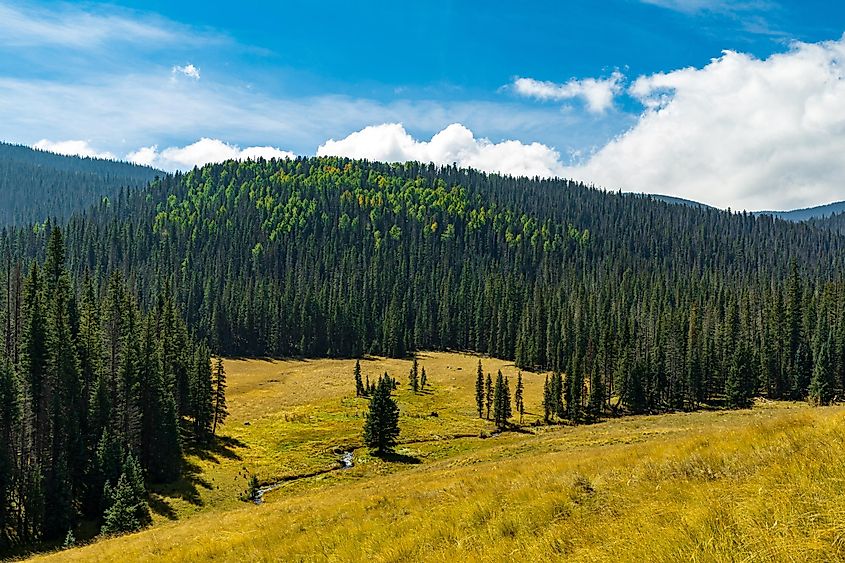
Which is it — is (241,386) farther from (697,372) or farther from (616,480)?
(616,480)


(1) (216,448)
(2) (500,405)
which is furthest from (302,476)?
(2) (500,405)

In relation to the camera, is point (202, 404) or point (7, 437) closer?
point (7, 437)

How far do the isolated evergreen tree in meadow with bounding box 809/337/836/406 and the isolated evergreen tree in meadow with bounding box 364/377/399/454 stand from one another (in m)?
71.2

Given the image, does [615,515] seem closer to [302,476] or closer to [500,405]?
[302,476]

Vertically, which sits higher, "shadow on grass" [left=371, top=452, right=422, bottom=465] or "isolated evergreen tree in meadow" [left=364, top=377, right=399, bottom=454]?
"isolated evergreen tree in meadow" [left=364, top=377, right=399, bottom=454]

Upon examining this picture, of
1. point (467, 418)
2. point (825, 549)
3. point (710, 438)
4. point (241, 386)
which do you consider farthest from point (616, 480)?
point (241, 386)

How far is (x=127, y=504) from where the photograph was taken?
4250 centimetres

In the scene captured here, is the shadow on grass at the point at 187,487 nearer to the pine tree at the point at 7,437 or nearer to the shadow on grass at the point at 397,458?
the pine tree at the point at 7,437

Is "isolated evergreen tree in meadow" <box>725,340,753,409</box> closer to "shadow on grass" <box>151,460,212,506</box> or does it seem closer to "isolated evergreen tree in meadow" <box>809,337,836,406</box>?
"isolated evergreen tree in meadow" <box>809,337,836,406</box>

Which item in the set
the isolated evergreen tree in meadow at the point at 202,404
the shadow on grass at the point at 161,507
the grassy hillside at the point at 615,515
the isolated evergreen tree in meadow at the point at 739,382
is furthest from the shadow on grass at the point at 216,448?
the isolated evergreen tree in meadow at the point at 739,382

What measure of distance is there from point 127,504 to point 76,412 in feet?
39.2

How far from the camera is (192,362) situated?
76.7 meters

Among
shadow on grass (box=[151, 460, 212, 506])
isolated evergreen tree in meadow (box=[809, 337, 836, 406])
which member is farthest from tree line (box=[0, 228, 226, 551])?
isolated evergreen tree in meadow (box=[809, 337, 836, 406])

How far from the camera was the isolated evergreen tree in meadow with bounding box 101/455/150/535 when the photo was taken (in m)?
39.6
